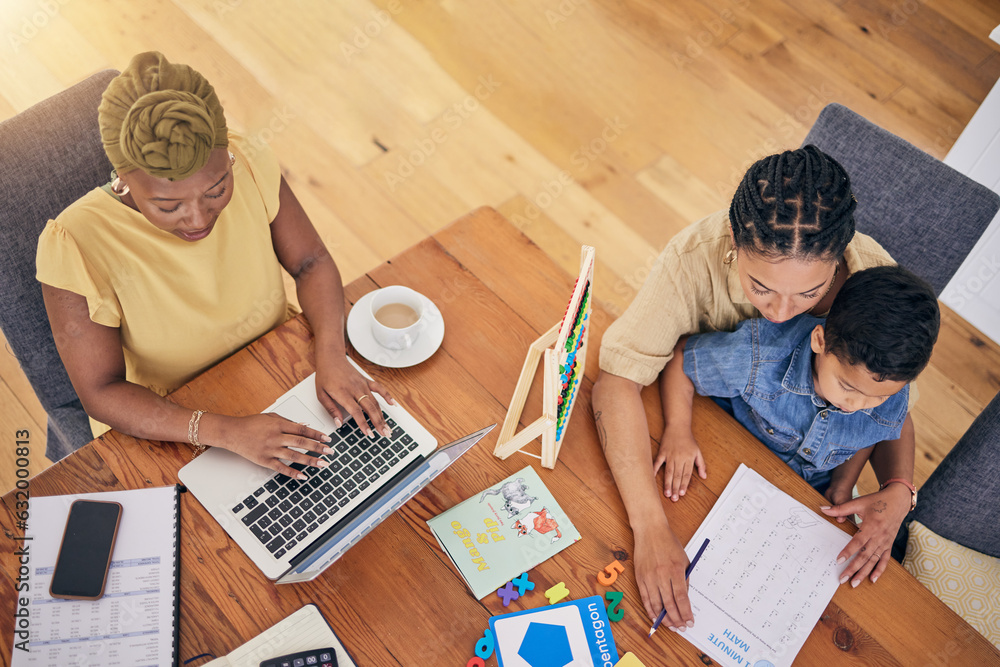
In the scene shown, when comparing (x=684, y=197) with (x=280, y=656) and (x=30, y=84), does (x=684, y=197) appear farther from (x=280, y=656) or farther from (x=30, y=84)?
(x=30, y=84)

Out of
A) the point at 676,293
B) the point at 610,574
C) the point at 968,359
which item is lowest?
the point at 968,359

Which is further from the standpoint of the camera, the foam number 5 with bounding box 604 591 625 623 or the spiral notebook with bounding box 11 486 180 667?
the foam number 5 with bounding box 604 591 625 623

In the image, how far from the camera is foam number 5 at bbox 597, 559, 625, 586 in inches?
45.1

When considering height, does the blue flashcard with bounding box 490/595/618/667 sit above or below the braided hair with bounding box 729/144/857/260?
below

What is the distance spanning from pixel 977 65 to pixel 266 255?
328cm

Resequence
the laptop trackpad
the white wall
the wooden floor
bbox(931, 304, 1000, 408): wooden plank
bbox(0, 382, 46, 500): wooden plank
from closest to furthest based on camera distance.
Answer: the laptop trackpad < bbox(0, 382, 46, 500): wooden plank < the white wall < bbox(931, 304, 1000, 408): wooden plank < the wooden floor

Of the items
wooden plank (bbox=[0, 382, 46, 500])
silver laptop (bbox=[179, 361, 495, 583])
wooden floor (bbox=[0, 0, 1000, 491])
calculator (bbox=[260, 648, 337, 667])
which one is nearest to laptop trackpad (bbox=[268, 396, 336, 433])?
silver laptop (bbox=[179, 361, 495, 583])

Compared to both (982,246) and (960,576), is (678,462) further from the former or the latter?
(982,246)

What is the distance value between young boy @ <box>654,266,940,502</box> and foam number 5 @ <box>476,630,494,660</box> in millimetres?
397

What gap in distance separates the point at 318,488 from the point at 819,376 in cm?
85

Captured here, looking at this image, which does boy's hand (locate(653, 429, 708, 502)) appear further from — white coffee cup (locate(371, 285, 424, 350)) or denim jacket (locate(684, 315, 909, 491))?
white coffee cup (locate(371, 285, 424, 350))

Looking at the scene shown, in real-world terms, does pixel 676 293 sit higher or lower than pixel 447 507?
higher

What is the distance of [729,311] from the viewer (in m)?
1.34

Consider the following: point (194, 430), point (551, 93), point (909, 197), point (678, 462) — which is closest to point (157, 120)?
point (194, 430)
